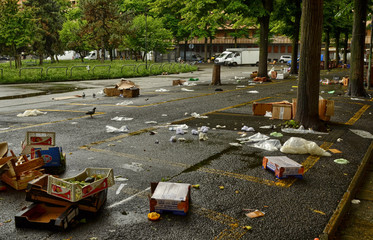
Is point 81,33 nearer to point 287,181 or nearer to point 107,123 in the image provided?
point 107,123

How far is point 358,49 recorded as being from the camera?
44.9ft

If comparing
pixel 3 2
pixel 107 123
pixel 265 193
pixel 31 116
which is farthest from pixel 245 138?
pixel 3 2

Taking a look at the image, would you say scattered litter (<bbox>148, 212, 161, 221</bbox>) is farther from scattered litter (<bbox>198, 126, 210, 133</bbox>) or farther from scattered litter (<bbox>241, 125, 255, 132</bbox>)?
scattered litter (<bbox>241, 125, 255, 132</bbox>)

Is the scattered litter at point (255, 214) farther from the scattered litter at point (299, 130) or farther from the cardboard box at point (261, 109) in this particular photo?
the cardboard box at point (261, 109)

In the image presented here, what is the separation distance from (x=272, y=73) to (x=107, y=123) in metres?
18.0

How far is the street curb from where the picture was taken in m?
3.47

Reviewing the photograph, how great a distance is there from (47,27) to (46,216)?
4821 centimetres

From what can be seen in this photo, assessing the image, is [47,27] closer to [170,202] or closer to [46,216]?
[46,216]

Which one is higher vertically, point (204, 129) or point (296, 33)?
point (296, 33)

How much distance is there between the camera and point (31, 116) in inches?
397

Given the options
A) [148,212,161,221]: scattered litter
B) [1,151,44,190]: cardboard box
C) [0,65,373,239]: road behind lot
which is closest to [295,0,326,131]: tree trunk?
[0,65,373,239]: road behind lot

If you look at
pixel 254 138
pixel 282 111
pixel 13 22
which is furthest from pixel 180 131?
pixel 13 22

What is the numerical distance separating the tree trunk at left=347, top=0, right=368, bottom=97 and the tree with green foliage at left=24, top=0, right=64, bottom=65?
39884 millimetres

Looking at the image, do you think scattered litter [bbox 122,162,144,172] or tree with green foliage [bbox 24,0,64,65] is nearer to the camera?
scattered litter [bbox 122,162,144,172]
